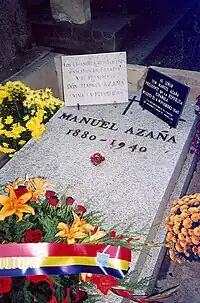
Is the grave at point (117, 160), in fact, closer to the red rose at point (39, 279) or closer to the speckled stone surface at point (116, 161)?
the speckled stone surface at point (116, 161)

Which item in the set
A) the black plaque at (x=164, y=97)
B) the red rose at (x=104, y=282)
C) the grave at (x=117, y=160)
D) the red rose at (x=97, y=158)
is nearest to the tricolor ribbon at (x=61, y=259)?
the red rose at (x=104, y=282)


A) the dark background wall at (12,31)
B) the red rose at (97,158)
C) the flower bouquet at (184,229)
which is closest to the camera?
the flower bouquet at (184,229)

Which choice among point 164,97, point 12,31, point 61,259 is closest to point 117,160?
point 164,97

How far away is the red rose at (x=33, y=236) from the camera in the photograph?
1391 millimetres

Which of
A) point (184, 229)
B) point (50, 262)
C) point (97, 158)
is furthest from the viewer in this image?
point (97, 158)

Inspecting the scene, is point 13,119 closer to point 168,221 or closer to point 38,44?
point 168,221

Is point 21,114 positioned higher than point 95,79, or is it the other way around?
point 95,79

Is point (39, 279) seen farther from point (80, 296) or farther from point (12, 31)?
point (12, 31)

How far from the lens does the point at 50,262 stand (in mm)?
1303

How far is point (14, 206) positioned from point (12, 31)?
2.59m

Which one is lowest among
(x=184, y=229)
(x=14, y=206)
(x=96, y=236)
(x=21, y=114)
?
(x=184, y=229)

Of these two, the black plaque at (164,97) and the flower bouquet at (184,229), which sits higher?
the black plaque at (164,97)

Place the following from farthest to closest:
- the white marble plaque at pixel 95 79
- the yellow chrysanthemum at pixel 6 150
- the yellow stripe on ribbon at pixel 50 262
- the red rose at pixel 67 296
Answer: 1. the white marble plaque at pixel 95 79
2. the yellow chrysanthemum at pixel 6 150
3. the red rose at pixel 67 296
4. the yellow stripe on ribbon at pixel 50 262

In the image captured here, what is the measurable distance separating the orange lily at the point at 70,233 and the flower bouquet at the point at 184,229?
768 mm
